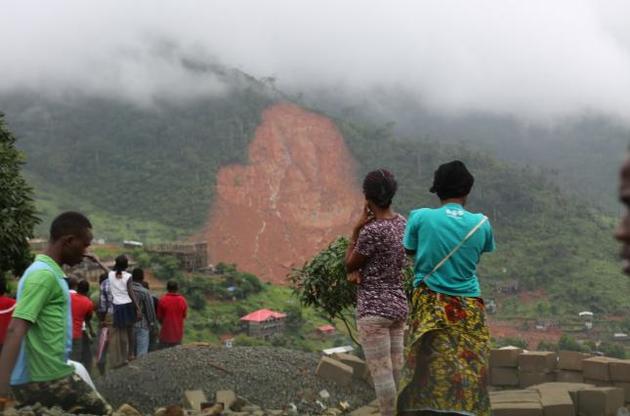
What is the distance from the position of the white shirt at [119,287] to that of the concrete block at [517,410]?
4567 mm

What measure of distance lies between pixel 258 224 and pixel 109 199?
10606 mm

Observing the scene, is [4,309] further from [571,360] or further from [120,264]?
[571,360]

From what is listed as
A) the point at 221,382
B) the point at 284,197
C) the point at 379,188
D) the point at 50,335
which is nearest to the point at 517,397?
the point at 379,188

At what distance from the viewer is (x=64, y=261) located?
4.20 meters

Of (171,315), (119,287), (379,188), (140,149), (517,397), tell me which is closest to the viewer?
(379,188)

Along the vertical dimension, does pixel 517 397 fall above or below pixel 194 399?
above

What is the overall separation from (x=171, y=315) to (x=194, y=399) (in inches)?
112

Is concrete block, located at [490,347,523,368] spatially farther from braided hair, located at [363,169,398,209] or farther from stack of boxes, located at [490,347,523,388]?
braided hair, located at [363,169,398,209]

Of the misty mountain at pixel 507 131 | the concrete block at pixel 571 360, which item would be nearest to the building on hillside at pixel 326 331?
the concrete block at pixel 571 360

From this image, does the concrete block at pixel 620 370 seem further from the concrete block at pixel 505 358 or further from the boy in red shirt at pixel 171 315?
the boy in red shirt at pixel 171 315

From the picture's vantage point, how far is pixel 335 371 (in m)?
7.89

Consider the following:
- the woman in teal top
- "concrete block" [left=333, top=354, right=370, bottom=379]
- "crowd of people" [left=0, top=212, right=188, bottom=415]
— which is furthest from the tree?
the woman in teal top

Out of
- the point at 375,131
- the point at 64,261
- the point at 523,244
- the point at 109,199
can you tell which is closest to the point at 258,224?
the point at 109,199

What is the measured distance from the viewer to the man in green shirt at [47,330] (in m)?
3.94
